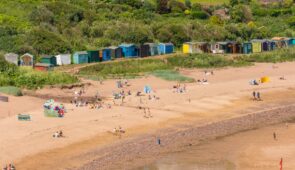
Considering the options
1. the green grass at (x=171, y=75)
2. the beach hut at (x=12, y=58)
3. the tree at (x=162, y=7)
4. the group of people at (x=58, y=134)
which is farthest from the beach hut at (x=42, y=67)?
the tree at (x=162, y=7)

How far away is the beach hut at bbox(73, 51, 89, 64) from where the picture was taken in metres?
56.9

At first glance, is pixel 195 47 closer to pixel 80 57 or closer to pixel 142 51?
pixel 142 51

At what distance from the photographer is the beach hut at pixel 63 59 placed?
55.9 metres

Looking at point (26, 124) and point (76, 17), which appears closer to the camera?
point (26, 124)

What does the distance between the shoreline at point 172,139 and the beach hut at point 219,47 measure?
22134mm

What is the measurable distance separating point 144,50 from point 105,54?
177 inches

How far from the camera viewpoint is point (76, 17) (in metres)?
73.8

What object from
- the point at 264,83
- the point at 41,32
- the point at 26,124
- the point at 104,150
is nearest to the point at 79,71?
the point at 41,32

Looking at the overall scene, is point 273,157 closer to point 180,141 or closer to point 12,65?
point 180,141

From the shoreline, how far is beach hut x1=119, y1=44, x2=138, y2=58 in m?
19.7

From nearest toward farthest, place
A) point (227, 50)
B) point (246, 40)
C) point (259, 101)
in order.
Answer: point (259, 101) → point (227, 50) → point (246, 40)

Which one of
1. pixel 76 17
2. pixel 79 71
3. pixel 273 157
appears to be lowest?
pixel 273 157

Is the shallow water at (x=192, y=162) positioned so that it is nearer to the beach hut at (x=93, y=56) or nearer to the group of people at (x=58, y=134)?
the group of people at (x=58, y=134)

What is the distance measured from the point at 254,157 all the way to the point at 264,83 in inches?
741
